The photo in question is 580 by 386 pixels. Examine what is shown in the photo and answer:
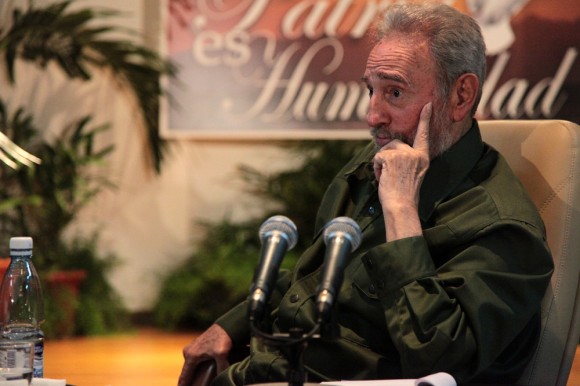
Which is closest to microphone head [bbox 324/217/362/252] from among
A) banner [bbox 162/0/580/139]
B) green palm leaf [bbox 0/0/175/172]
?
banner [bbox 162/0/580/139]

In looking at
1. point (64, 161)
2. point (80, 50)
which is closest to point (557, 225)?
point (64, 161)

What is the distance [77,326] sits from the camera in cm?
555

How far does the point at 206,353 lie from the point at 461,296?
68cm

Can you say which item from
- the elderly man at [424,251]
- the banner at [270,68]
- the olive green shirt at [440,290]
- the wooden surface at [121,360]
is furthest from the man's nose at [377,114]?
the banner at [270,68]

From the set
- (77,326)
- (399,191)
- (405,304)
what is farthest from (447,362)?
(77,326)

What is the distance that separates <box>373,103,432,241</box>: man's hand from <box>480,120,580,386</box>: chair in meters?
0.30

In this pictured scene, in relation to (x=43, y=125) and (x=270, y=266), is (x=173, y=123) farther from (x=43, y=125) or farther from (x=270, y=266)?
(x=270, y=266)

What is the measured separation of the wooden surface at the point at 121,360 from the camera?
440cm

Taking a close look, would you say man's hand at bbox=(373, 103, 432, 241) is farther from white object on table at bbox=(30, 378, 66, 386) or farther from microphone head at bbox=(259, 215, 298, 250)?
white object on table at bbox=(30, 378, 66, 386)

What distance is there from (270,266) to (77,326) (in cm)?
412

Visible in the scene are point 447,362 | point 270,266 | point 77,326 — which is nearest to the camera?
point 270,266

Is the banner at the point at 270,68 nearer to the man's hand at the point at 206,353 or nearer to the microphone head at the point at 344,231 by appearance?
the man's hand at the point at 206,353

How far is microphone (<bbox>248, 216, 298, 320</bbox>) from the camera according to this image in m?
1.61

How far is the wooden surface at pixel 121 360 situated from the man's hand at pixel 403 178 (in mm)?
2260
